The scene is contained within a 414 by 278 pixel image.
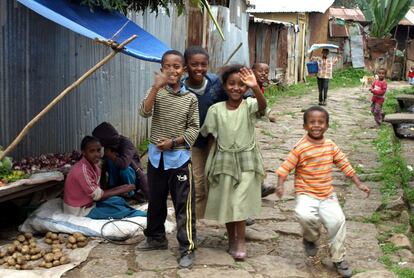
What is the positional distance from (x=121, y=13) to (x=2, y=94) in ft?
4.49

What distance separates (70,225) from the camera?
4.98 m

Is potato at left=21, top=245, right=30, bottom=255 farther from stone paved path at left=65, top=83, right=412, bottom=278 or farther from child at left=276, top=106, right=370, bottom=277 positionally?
child at left=276, top=106, right=370, bottom=277

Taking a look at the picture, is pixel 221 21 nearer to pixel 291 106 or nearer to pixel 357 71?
pixel 291 106

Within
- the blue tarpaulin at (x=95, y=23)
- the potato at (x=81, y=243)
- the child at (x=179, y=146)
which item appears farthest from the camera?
the potato at (x=81, y=243)

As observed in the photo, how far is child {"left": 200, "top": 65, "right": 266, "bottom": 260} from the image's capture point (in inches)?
171

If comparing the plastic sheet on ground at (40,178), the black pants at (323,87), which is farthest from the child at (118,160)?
the black pants at (323,87)

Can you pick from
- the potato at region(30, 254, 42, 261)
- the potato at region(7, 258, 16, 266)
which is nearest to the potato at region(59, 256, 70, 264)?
the potato at region(30, 254, 42, 261)

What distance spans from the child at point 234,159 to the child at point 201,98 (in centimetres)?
15

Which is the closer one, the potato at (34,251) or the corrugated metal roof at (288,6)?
the potato at (34,251)

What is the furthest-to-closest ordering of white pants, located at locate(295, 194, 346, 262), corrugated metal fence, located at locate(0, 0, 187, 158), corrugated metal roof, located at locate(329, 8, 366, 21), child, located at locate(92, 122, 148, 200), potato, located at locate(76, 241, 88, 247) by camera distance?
corrugated metal roof, located at locate(329, 8, 366, 21) → child, located at locate(92, 122, 148, 200) → corrugated metal fence, located at locate(0, 0, 187, 158) → potato, located at locate(76, 241, 88, 247) → white pants, located at locate(295, 194, 346, 262)

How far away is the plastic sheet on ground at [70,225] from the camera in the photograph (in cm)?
493

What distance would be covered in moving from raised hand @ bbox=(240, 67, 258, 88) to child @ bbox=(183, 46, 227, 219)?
36 cm

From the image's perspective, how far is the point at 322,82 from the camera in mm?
15867

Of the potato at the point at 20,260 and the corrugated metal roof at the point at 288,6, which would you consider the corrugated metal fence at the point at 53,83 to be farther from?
the corrugated metal roof at the point at 288,6
